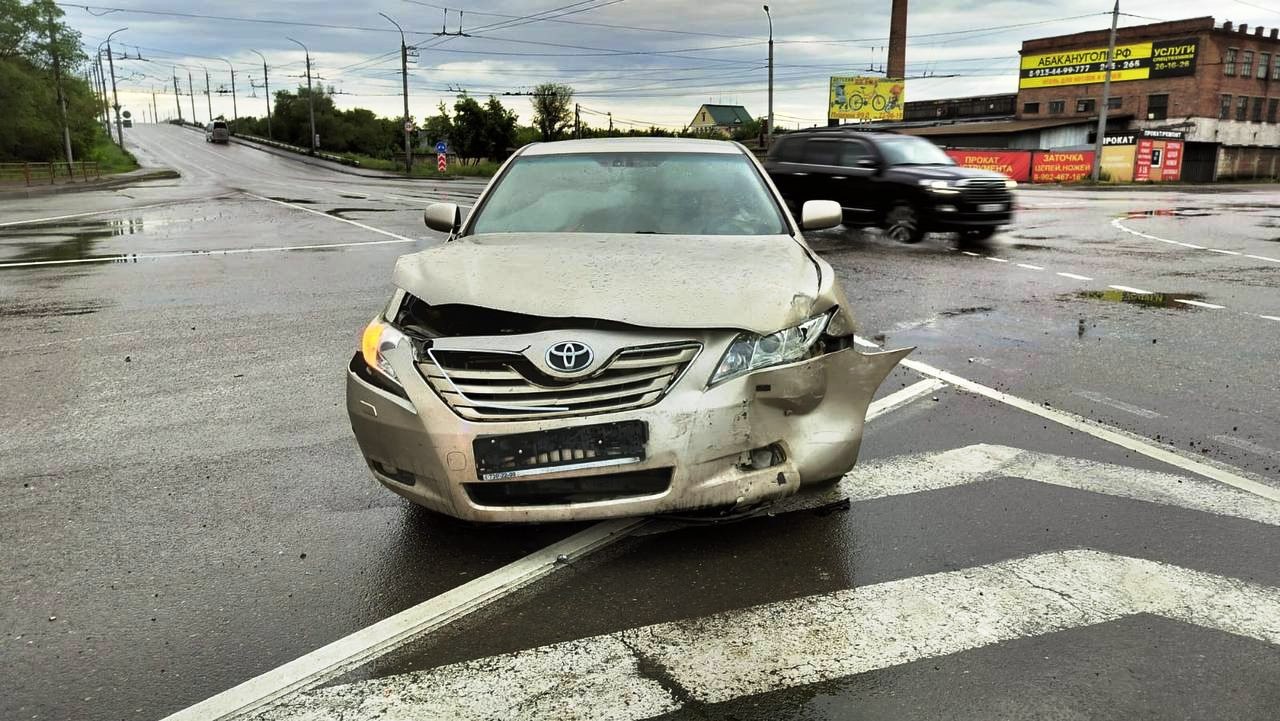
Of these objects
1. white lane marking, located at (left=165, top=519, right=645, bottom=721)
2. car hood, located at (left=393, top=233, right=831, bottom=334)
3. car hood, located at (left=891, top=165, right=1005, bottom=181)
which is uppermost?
car hood, located at (left=891, top=165, right=1005, bottom=181)

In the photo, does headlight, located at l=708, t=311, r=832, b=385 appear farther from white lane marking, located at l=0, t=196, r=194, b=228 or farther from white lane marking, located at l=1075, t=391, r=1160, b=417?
white lane marking, located at l=0, t=196, r=194, b=228

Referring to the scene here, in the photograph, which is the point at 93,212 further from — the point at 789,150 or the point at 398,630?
the point at 398,630

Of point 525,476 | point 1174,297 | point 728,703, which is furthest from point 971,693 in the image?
point 1174,297

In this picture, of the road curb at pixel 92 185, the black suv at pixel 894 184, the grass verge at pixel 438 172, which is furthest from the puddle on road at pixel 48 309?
the grass verge at pixel 438 172

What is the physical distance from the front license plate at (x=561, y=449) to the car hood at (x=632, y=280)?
414mm

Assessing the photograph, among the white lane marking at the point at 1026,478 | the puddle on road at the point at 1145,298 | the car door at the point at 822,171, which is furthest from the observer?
the car door at the point at 822,171

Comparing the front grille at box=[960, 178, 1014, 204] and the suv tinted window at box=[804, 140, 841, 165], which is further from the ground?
the suv tinted window at box=[804, 140, 841, 165]

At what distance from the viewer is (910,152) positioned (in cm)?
1645

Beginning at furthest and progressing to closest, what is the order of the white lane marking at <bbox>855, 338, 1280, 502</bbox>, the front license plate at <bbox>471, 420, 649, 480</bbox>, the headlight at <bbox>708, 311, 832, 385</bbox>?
the white lane marking at <bbox>855, 338, 1280, 502</bbox>
the headlight at <bbox>708, 311, 832, 385</bbox>
the front license plate at <bbox>471, 420, 649, 480</bbox>

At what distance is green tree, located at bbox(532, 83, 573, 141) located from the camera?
75.3 metres

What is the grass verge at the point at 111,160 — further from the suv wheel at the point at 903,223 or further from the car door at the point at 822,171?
the suv wheel at the point at 903,223

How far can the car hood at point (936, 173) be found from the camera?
15.3 m

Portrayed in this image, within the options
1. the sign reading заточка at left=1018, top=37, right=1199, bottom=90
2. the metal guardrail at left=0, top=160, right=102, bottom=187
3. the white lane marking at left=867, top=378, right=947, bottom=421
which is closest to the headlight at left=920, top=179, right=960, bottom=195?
the white lane marking at left=867, top=378, right=947, bottom=421

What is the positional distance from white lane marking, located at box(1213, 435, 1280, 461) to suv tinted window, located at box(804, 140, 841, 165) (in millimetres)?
12293
